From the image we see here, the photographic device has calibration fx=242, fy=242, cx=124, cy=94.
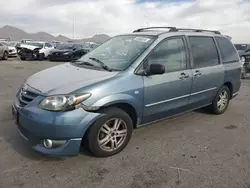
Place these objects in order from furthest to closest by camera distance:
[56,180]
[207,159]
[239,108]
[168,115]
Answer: [239,108]
[168,115]
[207,159]
[56,180]

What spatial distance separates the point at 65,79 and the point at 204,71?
253 cm

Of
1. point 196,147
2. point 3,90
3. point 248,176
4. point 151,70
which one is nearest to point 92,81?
point 151,70

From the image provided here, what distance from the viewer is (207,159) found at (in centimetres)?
327

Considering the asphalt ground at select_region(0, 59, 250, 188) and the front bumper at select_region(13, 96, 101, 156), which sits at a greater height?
the front bumper at select_region(13, 96, 101, 156)

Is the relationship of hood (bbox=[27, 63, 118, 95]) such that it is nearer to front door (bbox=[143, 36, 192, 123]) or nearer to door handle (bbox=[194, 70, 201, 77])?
front door (bbox=[143, 36, 192, 123])

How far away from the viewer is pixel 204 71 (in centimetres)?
438

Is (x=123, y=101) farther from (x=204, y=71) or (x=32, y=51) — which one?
(x=32, y=51)

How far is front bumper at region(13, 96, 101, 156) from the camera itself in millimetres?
2803

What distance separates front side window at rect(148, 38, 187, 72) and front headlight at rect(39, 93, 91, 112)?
1.28 metres

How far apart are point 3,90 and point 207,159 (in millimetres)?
6085

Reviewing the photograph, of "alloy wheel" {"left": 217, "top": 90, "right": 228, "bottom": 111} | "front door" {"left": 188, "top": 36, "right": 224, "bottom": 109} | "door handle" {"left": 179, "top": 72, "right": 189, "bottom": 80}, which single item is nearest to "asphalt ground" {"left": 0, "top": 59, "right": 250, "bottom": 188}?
"front door" {"left": 188, "top": 36, "right": 224, "bottom": 109}

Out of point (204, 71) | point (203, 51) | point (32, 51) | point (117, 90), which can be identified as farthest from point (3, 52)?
point (117, 90)

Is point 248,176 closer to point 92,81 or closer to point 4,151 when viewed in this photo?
point 92,81

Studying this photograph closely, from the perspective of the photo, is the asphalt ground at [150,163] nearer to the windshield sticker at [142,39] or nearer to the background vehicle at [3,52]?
the windshield sticker at [142,39]
